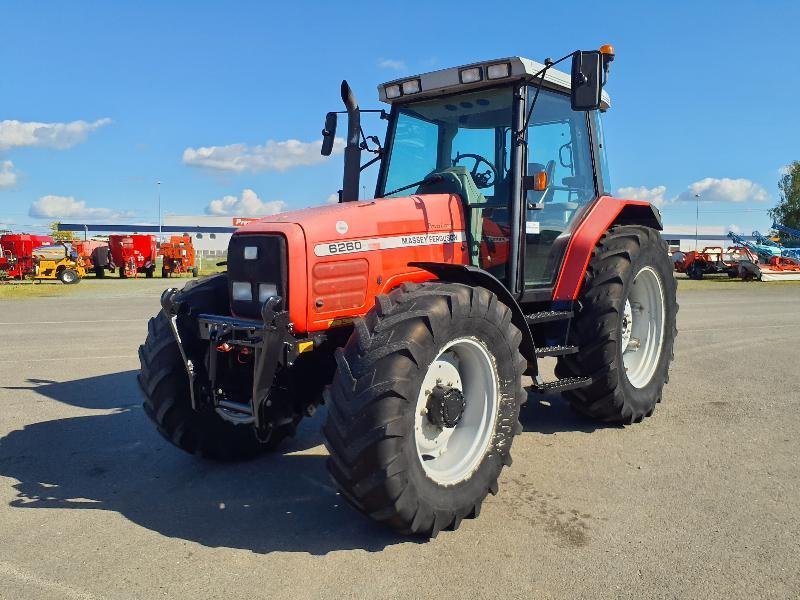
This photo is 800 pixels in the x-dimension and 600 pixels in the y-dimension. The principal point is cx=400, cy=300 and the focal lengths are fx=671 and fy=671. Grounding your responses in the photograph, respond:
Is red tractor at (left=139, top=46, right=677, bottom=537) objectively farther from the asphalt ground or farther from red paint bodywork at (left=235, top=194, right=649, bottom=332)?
the asphalt ground

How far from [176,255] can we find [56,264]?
6.53m

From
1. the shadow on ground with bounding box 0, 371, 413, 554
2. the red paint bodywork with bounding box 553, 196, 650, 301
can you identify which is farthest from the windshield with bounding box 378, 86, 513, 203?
the shadow on ground with bounding box 0, 371, 413, 554

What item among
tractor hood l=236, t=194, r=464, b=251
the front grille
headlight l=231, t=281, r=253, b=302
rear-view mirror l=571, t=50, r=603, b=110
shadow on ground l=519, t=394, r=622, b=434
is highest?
rear-view mirror l=571, t=50, r=603, b=110

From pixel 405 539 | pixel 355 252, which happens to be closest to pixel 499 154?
pixel 355 252

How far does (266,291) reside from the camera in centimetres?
383

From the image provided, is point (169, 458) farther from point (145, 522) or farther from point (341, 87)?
point (341, 87)

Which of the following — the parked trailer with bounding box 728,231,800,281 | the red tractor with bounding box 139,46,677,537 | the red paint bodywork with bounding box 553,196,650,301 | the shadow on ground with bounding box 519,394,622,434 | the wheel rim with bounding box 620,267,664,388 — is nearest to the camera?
the red tractor with bounding box 139,46,677,537

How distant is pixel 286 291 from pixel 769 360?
7.35 m

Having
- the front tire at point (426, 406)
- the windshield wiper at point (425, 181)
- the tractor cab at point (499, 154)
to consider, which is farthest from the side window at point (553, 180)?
the front tire at point (426, 406)

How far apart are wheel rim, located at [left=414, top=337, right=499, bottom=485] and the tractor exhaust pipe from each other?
196cm

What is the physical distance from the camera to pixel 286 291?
3684mm

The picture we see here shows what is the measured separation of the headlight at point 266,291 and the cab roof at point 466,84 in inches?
85.5

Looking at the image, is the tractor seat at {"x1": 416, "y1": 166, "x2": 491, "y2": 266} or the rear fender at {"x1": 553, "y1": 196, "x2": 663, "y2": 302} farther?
the rear fender at {"x1": 553, "y1": 196, "x2": 663, "y2": 302}

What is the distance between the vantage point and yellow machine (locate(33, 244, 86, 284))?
1086 inches
